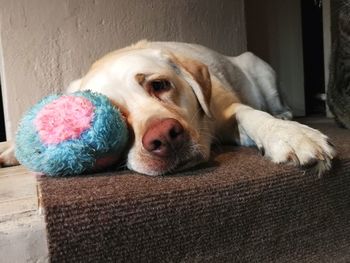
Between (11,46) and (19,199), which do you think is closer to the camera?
(19,199)

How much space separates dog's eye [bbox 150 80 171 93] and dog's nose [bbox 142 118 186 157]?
10.8 inches

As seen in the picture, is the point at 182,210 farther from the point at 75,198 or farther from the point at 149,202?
the point at 75,198

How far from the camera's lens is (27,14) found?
240cm

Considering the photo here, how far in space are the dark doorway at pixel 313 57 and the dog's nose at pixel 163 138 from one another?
2.29 meters

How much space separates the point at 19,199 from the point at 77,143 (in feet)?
0.65

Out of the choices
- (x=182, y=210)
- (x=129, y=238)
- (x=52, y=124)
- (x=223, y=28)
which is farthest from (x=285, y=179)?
(x=223, y=28)

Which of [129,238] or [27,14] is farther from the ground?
[27,14]

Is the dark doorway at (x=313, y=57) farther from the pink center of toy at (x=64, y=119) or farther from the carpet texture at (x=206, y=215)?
the pink center of toy at (x=64, y=119)

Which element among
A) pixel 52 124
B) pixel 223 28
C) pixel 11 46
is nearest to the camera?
pixel 52 124

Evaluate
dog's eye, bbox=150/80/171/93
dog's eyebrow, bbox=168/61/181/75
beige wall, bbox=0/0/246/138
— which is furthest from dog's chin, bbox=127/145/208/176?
beige wall, bbox=0/0/246/138

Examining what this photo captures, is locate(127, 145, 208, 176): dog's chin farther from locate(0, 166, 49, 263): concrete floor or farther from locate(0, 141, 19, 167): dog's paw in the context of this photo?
locate(0, 141, 19, 167): dog's paw

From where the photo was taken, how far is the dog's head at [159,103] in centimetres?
126

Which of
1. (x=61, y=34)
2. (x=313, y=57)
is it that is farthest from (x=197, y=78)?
(x=313, y=57)

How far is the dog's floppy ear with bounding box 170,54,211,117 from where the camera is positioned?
1644 millimetres
